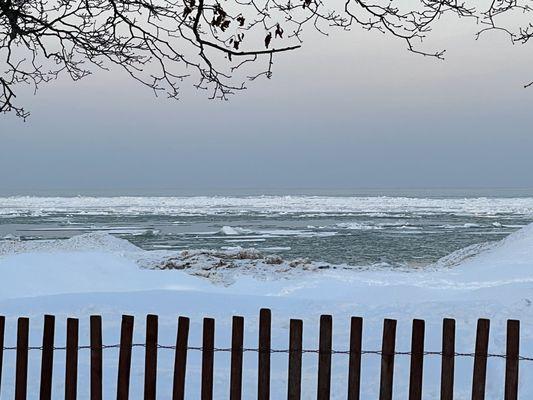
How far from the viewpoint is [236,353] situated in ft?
15.2

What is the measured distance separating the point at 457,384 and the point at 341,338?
83.7 inches

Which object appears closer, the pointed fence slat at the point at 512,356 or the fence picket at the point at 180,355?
the pointed fence slat at the point at 512,356

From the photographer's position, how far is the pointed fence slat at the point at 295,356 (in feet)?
15.0

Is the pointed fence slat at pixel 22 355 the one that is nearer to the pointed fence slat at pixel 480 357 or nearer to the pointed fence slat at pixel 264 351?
the pointed fence slat at pixel 264 351

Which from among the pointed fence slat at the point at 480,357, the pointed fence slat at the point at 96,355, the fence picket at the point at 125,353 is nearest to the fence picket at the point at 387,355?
the pointed fence slat at the point at 480,357

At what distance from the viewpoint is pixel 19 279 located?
16.8 m

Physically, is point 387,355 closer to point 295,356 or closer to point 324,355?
point 324,355

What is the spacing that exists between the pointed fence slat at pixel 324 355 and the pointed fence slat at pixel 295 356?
133mm

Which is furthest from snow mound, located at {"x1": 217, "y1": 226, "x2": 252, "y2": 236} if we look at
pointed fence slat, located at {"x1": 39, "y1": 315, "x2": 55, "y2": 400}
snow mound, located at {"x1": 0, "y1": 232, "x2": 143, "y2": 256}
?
pointed fence slat, located at {"x1": 39, "y1": 315, "x2": 55, "y2": 400}

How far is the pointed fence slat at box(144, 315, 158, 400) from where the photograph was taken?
15.2ft

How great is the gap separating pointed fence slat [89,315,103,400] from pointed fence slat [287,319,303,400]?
1237 mm

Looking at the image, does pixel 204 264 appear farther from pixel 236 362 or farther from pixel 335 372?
pixel 236 362

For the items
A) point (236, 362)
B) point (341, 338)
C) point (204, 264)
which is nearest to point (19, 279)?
point (204, 264)

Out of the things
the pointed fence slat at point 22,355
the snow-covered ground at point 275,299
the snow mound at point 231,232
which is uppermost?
the pointed fence slat at point 22,355
